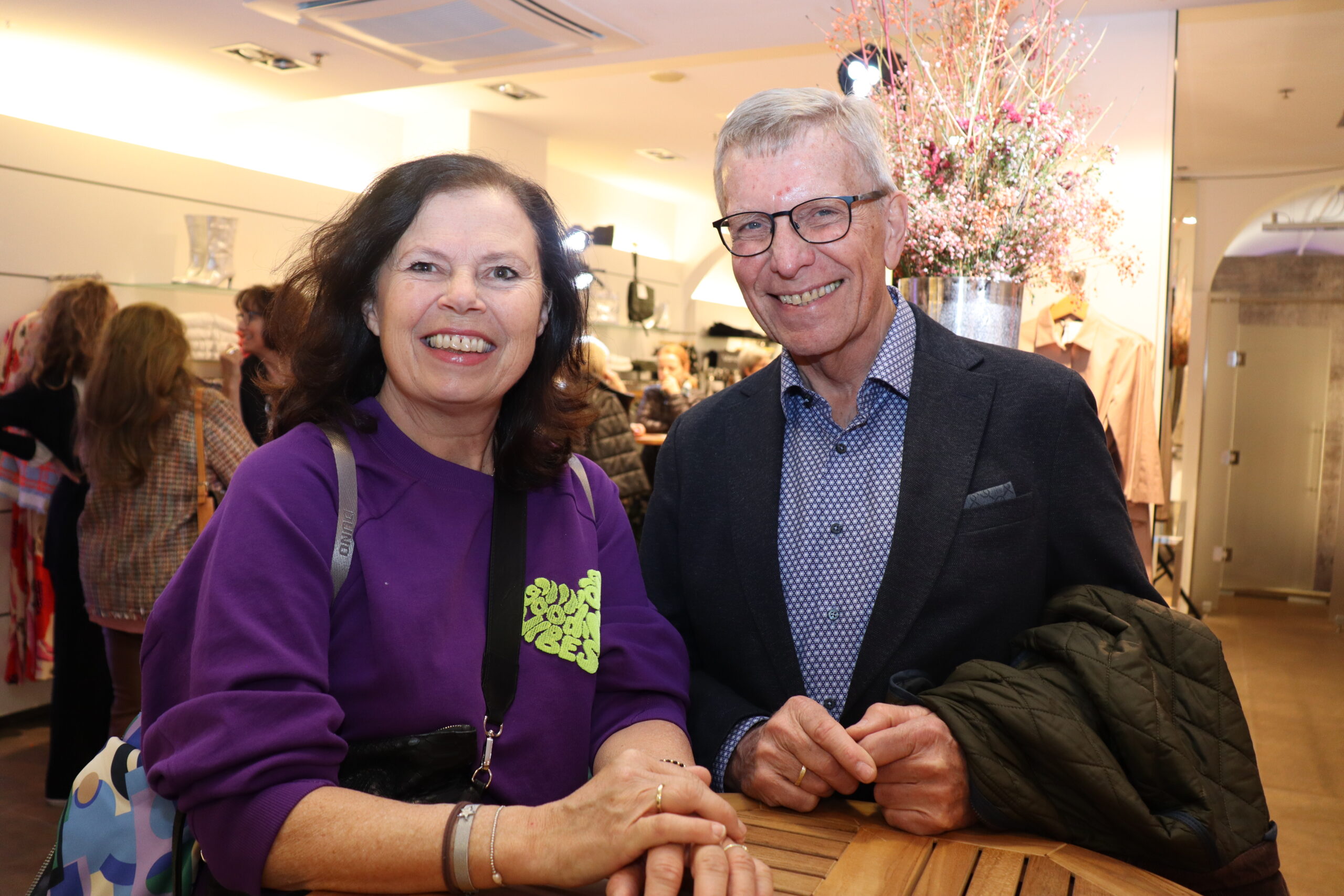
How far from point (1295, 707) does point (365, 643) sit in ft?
17.1

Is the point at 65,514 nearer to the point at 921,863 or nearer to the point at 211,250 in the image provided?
the point at 211,250

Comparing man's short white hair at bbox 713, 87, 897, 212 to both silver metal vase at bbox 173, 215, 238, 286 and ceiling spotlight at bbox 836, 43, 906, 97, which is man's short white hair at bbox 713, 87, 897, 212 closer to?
ceiling spotlight at bbox 836, 43, 906, 97

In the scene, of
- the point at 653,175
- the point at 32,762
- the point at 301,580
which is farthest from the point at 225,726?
the point at 653,175

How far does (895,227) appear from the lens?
178 centimetres

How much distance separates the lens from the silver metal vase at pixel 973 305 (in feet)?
8.39

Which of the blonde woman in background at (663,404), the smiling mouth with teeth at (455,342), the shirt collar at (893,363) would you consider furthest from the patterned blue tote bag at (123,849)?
the blonde woman in background at (663,404)

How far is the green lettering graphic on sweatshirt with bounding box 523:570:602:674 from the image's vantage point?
4.57 ft

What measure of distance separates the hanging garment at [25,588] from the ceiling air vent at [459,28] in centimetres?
210

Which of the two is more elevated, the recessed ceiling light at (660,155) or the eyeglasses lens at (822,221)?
the recessed ceiling light at (660,155)

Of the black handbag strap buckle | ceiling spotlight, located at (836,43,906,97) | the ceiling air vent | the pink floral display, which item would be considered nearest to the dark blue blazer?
the black handbag strap buckle

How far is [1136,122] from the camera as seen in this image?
3.78 metres

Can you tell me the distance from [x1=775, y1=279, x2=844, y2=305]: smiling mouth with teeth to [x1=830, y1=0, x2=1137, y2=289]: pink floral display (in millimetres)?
995

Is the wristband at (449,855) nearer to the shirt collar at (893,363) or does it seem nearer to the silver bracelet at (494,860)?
the silver bracelet at (494,860)

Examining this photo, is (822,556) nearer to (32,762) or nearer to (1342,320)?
(1342,320)
